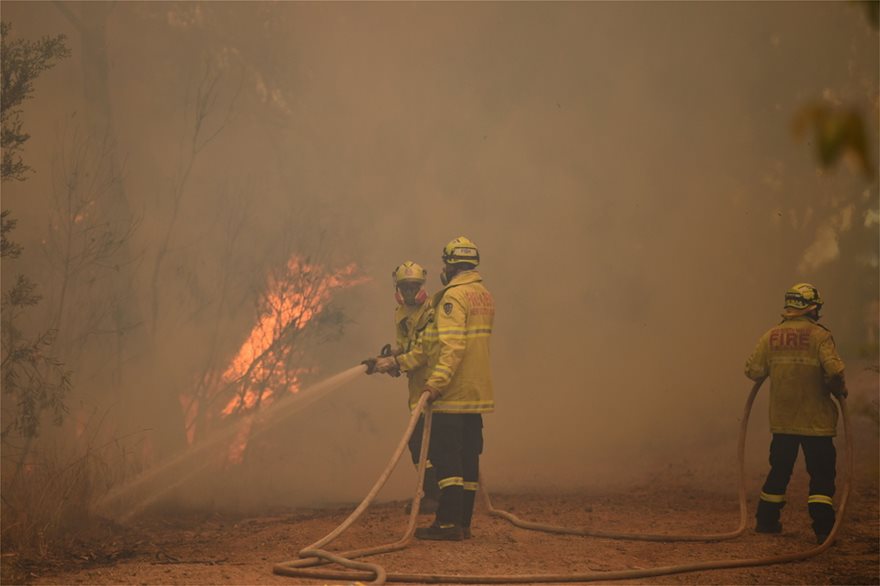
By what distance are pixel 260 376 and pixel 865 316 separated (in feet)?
31.4

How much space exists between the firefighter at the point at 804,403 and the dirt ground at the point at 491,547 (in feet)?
1.02

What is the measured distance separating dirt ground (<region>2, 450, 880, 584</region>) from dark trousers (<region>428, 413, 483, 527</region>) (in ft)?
0.88

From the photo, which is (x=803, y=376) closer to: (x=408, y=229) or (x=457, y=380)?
(x=457, y=380)

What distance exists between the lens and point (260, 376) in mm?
13078

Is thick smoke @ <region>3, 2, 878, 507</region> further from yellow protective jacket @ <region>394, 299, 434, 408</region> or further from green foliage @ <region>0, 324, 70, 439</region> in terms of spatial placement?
yellow protective jacket @ <region>394, 299, 434, 408</region>

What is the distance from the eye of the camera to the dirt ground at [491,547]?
6.52 metres

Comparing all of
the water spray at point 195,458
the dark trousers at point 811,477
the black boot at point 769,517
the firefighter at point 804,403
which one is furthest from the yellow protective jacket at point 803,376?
the water spray at point 195,458

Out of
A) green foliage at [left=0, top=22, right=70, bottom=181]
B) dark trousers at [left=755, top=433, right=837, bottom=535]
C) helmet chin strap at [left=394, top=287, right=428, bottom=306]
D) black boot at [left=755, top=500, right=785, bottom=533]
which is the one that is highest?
green foliage at [left=0, top=22, right=70, bottom=181]

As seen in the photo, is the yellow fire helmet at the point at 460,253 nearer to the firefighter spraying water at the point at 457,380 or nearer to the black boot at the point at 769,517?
the firefighter spraying water at the point at 457,380

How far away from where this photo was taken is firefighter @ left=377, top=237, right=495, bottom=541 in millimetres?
7441

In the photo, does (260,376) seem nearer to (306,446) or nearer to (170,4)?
(306,446)

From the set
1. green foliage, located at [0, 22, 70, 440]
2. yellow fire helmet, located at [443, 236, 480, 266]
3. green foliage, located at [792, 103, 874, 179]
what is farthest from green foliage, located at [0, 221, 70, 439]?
green foliage, located at [792, 103, 874, 179]

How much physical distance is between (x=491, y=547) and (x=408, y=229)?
7343mm

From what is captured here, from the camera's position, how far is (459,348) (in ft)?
24.3
